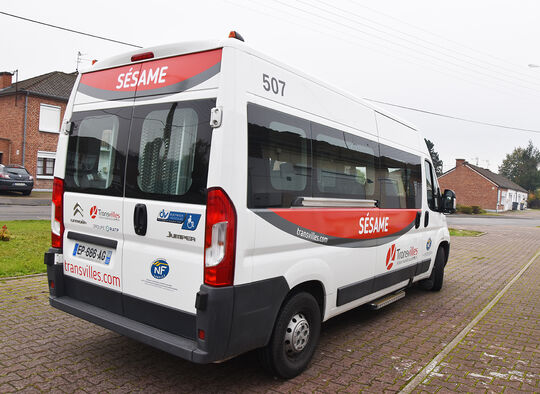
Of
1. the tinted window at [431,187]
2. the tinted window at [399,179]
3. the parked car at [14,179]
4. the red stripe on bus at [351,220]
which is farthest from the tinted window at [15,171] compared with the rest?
the red stripe on bus at [351,220]

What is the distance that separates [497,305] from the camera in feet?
22.5

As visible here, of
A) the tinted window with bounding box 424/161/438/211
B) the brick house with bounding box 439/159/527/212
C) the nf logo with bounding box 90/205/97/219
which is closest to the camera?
the nf logo with bounding box 90/205/97/219

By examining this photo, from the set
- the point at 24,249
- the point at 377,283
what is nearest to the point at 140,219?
the point at 377,283

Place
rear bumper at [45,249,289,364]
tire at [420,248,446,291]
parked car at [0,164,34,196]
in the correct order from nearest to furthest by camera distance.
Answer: rear bumper at [45,249,289,364]
tire at [420,248,446,291]
parked car at [0,164,34,196]

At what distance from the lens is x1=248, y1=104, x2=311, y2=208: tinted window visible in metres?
3.38

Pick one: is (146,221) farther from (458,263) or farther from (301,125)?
(458,263)

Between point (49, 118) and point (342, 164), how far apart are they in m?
31.2

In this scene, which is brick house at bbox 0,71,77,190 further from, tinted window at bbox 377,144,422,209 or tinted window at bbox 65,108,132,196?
tinted window at bbox 377,144,422,209

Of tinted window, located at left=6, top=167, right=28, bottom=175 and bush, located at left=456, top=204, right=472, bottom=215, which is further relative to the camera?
bush, located at left=456, top=204, right=472, bottom=215

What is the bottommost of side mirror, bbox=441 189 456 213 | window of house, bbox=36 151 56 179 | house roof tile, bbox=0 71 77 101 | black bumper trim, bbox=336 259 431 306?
black bumper trim, bbox=336 259 431 306

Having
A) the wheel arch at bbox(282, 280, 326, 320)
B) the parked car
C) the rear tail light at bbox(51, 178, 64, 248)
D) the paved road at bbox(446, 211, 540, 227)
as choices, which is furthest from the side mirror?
the parked car

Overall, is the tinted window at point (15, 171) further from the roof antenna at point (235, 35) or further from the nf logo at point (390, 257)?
the roof antenna at point (235, 35)

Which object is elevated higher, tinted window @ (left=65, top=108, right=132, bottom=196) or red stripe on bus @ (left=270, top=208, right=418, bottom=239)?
tinted window @ (left=65, top=108, right=132, bottom=196)

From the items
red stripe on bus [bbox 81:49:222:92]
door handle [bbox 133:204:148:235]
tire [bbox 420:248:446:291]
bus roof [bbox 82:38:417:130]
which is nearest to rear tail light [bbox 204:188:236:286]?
door handle [bbox 133:204:148:235]
